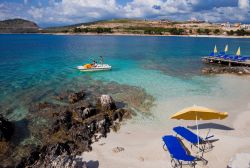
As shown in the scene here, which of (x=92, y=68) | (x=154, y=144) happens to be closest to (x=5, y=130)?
(x=154, y=144)

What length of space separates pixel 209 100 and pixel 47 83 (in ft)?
68.9

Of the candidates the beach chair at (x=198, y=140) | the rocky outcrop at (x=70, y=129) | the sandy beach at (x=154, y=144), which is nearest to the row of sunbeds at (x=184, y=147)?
the beach chair at (x=198, y=140)

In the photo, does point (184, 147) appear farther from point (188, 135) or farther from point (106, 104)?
point (106, 104)

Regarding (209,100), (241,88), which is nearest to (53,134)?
(209,100)

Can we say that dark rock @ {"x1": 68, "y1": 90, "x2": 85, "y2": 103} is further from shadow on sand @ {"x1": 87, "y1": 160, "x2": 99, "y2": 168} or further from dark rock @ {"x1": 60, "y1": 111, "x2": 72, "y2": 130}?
shadow on sand @ {"x1": 87, "y1": 160, "x2": 99, "y2": 168}

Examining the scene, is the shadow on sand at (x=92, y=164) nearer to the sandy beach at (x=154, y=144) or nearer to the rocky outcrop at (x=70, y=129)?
the sandy beach at (x=154, y=144)

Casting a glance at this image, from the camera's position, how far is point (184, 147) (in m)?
15.0

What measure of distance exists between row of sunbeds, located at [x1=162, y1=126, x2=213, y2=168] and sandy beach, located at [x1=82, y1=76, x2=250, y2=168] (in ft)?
1.11

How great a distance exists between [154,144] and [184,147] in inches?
76.0

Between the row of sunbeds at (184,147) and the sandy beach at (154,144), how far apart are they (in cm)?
34

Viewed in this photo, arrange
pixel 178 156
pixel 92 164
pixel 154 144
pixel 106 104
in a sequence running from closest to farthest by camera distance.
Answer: pixel 178 156
pixel 92 164
pixel 154 144
pixel 106 104

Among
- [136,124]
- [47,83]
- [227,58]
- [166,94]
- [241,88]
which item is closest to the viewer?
[136,124]

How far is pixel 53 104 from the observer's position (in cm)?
2361

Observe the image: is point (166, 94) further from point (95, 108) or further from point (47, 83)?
point (47, 83)
